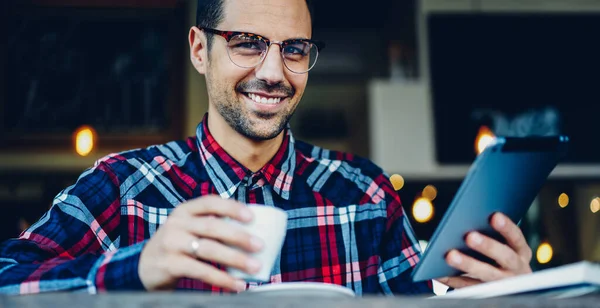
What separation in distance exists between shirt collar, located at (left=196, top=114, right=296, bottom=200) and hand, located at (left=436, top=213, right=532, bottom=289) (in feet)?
1.68

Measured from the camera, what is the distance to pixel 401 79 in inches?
139

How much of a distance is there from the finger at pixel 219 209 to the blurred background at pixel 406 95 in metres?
2.84

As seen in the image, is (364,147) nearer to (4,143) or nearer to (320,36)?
(320,36)

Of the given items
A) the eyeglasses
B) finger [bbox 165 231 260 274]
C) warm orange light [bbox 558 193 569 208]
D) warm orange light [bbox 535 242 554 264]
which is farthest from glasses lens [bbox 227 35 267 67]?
warm orange light [bbox 558 193 569 208]

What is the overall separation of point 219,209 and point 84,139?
2947 mm

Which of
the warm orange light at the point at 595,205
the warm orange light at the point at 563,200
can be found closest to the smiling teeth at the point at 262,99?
the warm orange light at the point at 563,200

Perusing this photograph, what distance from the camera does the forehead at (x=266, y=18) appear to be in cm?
125

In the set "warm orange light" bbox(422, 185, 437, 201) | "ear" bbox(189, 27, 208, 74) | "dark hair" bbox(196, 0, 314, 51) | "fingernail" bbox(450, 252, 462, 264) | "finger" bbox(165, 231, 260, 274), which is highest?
"dark hair" bbox(196, 0, 314, 51)

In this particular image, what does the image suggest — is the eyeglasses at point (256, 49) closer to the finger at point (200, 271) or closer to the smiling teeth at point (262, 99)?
the smiling teeth at point (262, 99)

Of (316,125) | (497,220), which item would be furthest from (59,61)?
(497,220)

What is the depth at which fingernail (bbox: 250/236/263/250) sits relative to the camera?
0.62 m

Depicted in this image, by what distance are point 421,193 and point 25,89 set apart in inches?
89.7

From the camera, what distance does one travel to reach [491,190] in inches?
30.4

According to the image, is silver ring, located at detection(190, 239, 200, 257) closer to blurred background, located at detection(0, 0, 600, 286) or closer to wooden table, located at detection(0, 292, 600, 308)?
wooden table, located at detection(0, 292, 600, 308)
